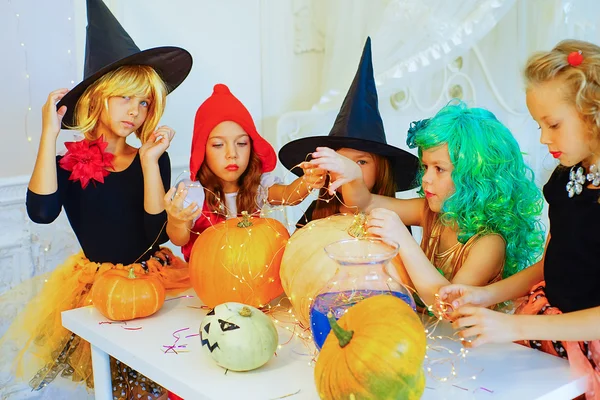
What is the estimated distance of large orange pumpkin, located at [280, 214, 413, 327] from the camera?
1.18 meters

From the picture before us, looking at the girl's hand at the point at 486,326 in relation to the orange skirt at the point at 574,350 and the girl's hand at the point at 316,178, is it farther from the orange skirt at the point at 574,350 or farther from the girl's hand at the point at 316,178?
the girl's hand at the point at 316,178

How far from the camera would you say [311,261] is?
1.20m

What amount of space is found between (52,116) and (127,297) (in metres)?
0.51

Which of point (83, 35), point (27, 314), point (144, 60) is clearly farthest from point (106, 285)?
point (83, 35)

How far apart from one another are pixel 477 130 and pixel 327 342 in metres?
0.67

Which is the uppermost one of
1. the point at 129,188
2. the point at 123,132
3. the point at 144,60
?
the point at 144,60

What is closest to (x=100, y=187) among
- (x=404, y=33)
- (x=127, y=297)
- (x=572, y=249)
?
(x=127, y=297)

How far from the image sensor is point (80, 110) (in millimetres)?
1605

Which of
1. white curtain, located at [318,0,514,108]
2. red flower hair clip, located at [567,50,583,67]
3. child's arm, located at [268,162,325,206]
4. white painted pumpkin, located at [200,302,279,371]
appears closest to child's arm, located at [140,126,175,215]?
child's arm, located at [268,162,325,206]

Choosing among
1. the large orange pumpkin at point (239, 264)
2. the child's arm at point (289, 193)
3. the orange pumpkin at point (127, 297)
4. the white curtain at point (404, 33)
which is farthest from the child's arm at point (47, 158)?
the white curtain at point (404, 33)

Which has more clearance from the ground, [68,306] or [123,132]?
[123,132]

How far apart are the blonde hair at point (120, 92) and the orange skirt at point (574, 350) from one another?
3.25 feet

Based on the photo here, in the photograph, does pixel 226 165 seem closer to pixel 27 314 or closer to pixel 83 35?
pixel 27 314

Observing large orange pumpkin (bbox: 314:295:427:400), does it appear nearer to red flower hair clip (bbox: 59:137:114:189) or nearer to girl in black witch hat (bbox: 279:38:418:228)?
girl in black witch hat (bbox: 279:38:418:228)
